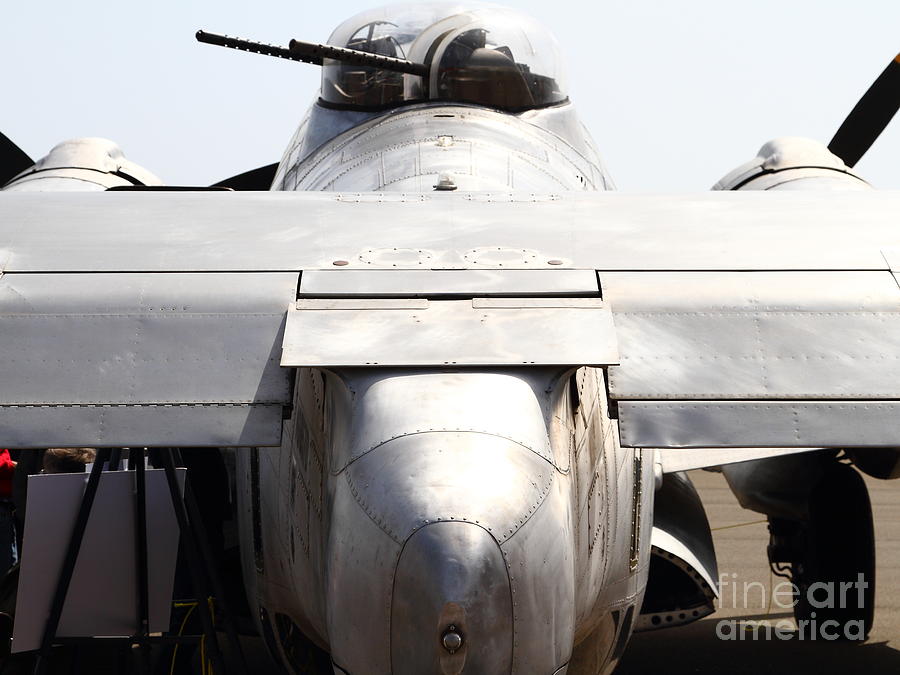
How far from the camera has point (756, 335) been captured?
4758 millimetres

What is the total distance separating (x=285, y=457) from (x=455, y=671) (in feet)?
5.86

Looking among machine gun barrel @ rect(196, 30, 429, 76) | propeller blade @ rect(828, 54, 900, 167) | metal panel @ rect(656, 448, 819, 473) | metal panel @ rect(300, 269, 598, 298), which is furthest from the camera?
propeller blade @ rect(828, 54, 900, 167)

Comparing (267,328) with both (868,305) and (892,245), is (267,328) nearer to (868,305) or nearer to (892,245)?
(868,305)

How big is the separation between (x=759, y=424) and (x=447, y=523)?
136 centimetres

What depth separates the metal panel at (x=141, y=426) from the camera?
4.41m

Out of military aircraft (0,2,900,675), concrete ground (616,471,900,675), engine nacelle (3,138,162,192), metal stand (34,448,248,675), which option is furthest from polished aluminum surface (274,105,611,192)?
concrete ground (616,471,900,675)

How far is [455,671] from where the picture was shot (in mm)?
3668

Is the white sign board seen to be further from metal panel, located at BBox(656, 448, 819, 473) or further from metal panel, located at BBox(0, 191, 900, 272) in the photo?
metal panel, located at BBox(656, 448, 819, 473)

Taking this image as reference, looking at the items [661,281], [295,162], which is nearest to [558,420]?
[661,281]

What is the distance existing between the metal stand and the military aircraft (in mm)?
275

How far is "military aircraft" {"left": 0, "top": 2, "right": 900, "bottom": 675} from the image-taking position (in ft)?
12.7

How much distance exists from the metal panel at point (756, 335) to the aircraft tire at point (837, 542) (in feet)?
15.8

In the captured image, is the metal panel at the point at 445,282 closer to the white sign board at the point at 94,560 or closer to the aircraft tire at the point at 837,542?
the white sign board at the point at 94,560

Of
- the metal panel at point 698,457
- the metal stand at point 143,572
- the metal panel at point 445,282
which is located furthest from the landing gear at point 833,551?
the metal panel at point 445,282
